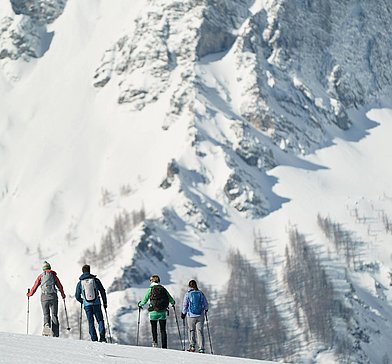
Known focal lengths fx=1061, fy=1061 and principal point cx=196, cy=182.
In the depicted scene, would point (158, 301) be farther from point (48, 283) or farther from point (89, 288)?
point (48, 283)

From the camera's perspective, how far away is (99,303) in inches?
1602

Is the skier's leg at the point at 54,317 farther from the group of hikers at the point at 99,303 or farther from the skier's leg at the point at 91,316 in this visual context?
the skier's leg at the point at 91,316

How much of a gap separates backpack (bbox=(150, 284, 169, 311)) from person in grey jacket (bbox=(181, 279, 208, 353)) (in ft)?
2.83

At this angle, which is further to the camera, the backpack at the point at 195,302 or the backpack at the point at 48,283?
the backpack at the point at 48,283

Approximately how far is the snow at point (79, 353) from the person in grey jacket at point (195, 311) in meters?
4.87

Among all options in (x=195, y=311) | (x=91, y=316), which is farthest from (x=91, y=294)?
(x=195, y=311)

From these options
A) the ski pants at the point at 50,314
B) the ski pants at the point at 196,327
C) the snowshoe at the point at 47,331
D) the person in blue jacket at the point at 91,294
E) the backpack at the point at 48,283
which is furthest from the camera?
the ski pants at the point at 196,327

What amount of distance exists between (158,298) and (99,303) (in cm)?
230

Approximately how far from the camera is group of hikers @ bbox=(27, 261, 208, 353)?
40344mm

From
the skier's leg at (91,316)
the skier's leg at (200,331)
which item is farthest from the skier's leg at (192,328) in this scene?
the skier's leg at (91,316)

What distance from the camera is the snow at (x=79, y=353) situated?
2984 centimetres

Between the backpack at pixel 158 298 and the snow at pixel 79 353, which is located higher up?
the backpack at pixel 158 298

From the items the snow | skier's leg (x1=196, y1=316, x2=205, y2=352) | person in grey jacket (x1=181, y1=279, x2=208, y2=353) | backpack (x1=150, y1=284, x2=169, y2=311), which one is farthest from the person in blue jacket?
the snow

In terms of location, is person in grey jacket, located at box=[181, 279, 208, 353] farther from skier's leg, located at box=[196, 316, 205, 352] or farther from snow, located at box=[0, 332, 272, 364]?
snow, located at box=[0, 332, 272, 364]
